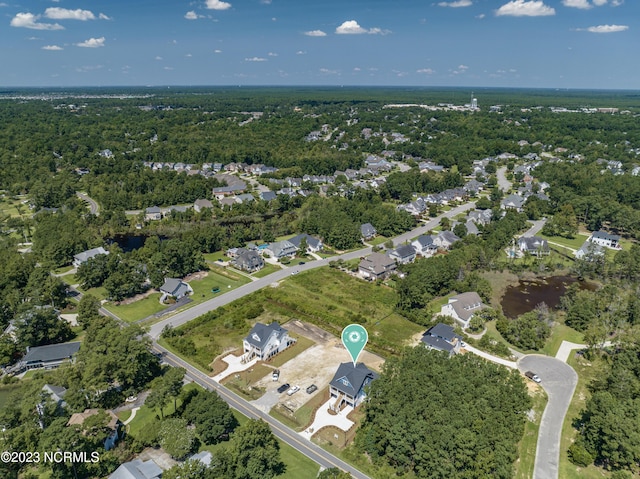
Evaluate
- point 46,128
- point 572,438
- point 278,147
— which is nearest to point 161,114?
point 46,128

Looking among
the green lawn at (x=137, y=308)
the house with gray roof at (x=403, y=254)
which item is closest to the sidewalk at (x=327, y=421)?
the green lawn at (x=137, y=308)

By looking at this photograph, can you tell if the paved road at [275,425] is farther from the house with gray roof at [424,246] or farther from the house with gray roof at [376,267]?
the house with gray roof at [424,246]

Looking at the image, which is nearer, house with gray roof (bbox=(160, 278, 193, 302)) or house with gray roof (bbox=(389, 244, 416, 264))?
house with gray roof (bbox=(160, 278, 193, 302))

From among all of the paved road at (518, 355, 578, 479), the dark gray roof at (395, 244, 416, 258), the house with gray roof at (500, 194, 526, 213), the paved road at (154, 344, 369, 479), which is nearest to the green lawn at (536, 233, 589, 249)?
the house with gray roof at (500, 194, 526, 213)

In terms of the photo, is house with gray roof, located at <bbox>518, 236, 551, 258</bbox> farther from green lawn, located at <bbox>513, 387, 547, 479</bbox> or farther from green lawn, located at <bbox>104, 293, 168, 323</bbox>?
green lawn, located at <bbox>104, 293, 168, 323</bbox>

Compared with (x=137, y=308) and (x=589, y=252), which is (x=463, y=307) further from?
(x=137, y=308)

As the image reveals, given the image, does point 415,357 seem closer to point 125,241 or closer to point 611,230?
point 125,241

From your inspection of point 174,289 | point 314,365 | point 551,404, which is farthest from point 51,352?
point 551,404
